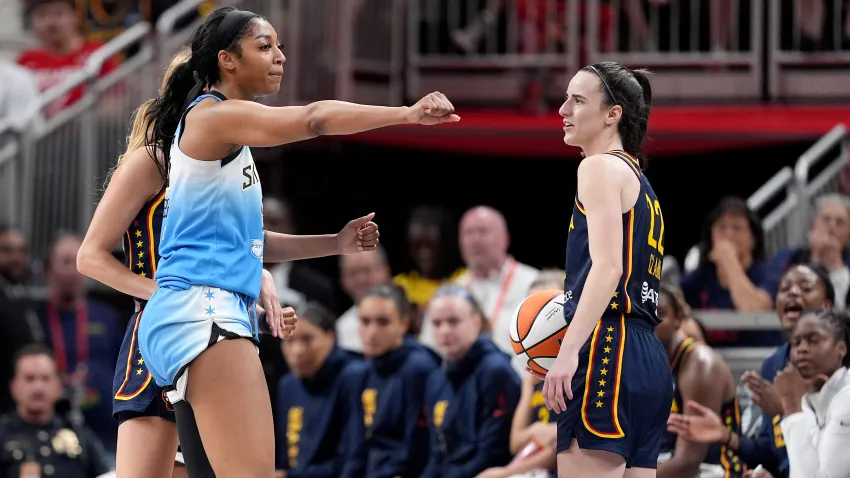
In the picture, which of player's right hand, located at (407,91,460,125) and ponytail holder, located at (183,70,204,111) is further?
ponytail holder, located at (183,70,204,111)

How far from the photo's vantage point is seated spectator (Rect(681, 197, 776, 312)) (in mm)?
8312

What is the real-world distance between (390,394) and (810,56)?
5.07 m

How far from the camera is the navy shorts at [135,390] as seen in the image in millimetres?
4723

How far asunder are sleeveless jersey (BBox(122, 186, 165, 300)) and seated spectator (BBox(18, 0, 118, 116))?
6.75m

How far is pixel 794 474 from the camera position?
5.96m

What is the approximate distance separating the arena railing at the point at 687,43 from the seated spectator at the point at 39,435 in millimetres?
5180

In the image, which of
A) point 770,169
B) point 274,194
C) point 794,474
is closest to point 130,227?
point 794,474

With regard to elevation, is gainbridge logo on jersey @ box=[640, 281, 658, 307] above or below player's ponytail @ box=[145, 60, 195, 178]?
below

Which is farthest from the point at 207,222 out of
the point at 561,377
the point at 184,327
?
the point at 561,377

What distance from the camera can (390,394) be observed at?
8.21 meters

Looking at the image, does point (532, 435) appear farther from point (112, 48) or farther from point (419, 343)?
point (112, 48)

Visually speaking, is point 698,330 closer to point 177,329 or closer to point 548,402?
point 548,402

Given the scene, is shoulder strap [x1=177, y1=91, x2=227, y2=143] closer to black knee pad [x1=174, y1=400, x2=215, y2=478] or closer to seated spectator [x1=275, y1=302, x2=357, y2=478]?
black knee pad [x1=174, y1=400, x2=215, y2=478]

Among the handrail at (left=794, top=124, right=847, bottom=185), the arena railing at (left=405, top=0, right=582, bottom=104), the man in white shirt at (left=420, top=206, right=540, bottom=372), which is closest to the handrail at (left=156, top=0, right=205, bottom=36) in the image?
the arena railing at (left=405, top=0, right=582, bottom=104)
